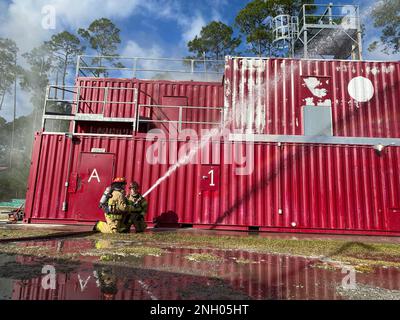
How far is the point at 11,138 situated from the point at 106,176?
152ft

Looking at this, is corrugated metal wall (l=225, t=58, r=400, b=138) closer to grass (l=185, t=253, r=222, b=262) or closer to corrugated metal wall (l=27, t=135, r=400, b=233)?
corrugated metal wall (l=27, t=135, r=400, b=233)

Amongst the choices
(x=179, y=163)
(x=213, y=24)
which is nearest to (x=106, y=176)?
(x=179, y=163)

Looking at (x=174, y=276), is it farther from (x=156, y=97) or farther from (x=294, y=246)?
(x=156, y=97)

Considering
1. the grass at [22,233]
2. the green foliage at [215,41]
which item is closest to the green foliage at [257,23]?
the green foliage at [215,41]

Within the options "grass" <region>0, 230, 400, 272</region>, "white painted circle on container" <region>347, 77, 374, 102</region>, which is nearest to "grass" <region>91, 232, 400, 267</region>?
"grass" <region>0, 230, 400, 272</region>

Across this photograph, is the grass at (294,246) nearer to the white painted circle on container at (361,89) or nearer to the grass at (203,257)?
the grass at (203,257)

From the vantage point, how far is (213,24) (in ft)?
110

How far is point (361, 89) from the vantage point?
10172mm

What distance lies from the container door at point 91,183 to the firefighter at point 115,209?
114 cm

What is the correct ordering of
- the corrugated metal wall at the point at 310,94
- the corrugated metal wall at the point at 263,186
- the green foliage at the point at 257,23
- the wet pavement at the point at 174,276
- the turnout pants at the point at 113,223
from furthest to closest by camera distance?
the green foliage at the point at 257,23 < the corrugated metal wall at the point at 310,94 < the corrugated metal wall at the point at 263,186 < the turnout pants at the point at 113,223 < the wet pavement at the point at 174,276

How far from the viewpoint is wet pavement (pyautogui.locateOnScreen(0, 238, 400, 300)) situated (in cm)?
331

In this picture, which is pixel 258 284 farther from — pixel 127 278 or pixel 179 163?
pixel 179 163

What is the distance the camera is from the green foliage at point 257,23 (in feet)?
96.1

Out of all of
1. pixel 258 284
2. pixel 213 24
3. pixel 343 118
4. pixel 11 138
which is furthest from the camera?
pixel 11 138
